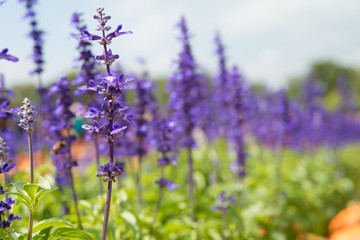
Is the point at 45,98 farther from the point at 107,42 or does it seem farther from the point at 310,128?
the point at 310,128

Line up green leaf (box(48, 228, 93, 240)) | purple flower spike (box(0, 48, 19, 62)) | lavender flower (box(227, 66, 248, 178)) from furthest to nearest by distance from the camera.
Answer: lavender flower (box(227, 66, 248, 178)) < green leaf (box(48, 228, 93, 240)) < purple flower spike (box(0, 48, 19, 62))

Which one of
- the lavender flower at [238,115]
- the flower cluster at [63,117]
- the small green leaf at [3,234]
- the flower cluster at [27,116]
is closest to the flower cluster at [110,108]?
the flower cluster at [27,116]

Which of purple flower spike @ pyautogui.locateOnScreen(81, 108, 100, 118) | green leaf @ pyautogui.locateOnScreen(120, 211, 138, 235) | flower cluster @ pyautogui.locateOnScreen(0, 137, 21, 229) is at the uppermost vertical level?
purple flower spike @ pyautogui.locateOnScreen(81, 108, 100, 118)

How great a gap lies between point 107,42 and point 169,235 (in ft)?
9.03

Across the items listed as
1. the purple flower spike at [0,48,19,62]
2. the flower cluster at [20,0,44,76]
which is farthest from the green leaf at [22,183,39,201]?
the flower cluster at [20,0,44,76]

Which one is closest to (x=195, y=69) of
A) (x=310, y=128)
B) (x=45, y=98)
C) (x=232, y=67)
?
(x=232, y=67)

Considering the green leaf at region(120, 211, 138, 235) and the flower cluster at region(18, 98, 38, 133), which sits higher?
the flower cluster at region(18, 98, 38, 133)

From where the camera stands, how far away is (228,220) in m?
4.90

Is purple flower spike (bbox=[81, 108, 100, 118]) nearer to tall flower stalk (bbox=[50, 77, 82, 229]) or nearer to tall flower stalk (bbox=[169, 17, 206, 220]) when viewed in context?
tall flower stalk (bbox=[50, 77, 82, 229])

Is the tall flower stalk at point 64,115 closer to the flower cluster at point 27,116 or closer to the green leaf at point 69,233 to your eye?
the green leaf at point 69,233

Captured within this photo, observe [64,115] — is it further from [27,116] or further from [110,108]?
[110,108]

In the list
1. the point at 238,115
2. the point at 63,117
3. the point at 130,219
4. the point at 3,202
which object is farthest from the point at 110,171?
the point at 238,115

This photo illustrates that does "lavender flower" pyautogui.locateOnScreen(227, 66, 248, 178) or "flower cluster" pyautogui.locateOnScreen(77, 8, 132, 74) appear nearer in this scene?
"flower cluster" pyautogui.locateOnScreen(77, 8, 132, 74)

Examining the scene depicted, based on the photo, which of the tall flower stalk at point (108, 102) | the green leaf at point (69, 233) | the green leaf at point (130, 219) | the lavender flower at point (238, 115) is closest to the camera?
the tall flower stalk at point (108, 102)
